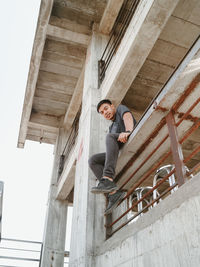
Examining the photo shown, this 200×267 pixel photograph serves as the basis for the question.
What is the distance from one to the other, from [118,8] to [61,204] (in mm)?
6068

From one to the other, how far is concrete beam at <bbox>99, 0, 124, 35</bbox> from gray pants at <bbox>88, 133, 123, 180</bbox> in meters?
4.40

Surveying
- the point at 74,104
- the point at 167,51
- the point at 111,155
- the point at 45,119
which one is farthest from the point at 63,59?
Result: the point at 111,155

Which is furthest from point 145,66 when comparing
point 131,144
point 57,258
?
point 57,258

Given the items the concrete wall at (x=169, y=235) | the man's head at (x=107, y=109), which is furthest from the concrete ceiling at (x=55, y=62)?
the concrete wall at (x=169, y=235)

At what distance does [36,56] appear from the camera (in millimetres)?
7340

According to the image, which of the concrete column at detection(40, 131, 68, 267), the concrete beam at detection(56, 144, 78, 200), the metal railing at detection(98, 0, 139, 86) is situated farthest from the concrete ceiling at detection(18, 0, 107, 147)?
the concrete beam at detection(56, 144, 78, 200)

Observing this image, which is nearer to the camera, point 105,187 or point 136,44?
point 105,187

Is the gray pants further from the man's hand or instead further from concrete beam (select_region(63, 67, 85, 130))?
concrete beam (select_region(63, 67, 85, 130))

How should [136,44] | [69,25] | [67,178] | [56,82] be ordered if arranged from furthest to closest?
[56,82] < [67,178] < [69,25] < [136,44]

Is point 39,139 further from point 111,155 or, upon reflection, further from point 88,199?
point 111,155

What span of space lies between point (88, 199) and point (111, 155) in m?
1.05

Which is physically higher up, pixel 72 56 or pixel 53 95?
pixel 72 56

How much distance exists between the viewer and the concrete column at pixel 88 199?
3.55 metres

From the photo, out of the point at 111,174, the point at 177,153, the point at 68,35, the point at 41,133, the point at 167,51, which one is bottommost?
the point at 177,153
